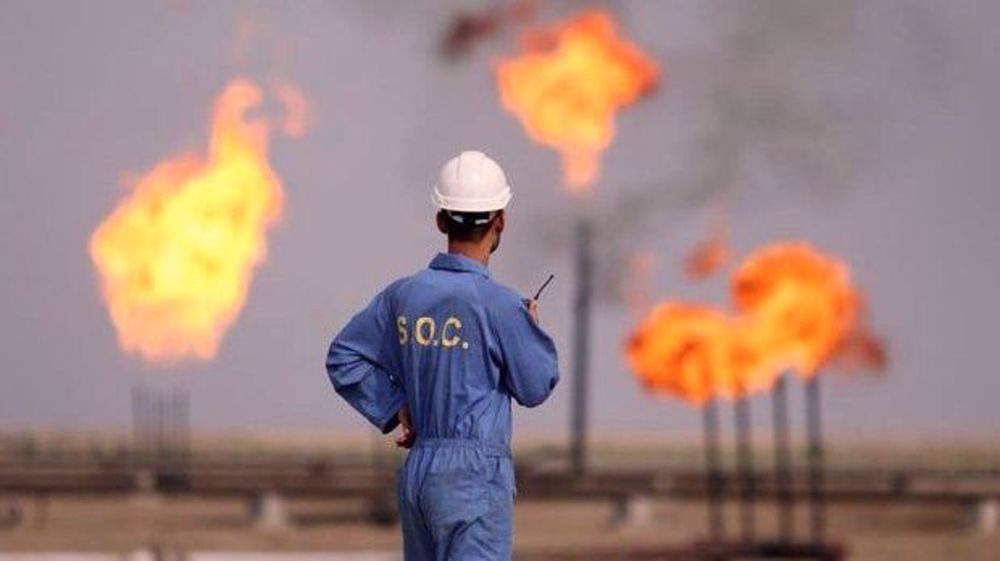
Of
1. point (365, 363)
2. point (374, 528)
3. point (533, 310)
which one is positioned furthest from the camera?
point (374, 528)

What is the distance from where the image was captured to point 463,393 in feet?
27.4

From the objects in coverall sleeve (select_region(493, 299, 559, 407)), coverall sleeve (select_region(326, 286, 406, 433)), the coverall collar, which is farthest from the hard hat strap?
coverall sleeve (select_region(326, 286, 406, 433))

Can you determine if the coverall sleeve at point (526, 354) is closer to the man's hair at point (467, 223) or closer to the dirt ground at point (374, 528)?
the man's hair at point (467, 223)

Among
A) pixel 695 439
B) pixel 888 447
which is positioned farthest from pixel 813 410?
pixel 695 439

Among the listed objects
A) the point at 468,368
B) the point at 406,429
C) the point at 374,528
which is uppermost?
the point at 374,528

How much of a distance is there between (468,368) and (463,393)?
84 millimetres

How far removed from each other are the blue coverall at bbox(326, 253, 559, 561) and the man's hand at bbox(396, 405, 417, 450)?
0.03 meters

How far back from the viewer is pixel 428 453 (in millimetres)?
8383

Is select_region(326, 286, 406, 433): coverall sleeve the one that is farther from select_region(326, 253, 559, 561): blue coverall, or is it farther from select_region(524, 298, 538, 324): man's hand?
select_region(524, 298, 538, 324): man's hand

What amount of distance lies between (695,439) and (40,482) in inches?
3656

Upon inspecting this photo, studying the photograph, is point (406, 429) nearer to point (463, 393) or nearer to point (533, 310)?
point (463, 393)

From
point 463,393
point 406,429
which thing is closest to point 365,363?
point 406,429

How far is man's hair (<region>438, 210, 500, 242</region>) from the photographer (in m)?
8.32

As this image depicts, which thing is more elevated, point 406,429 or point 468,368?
point 468,368
